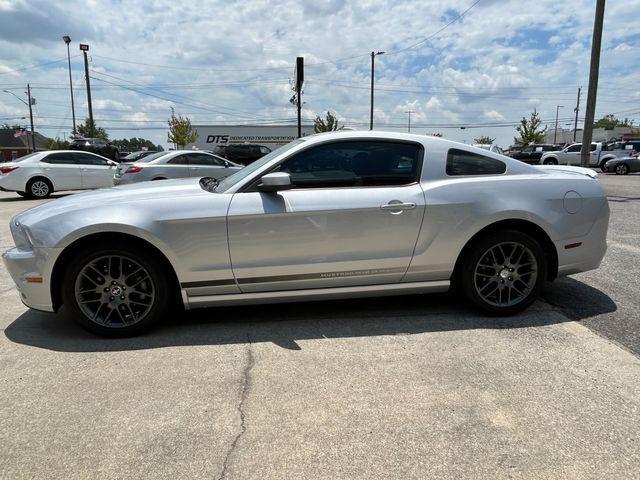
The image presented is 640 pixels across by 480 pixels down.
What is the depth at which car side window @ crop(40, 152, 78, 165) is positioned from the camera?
13.8 meters

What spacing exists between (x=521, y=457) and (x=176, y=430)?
174cm

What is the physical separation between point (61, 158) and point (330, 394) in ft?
46.3

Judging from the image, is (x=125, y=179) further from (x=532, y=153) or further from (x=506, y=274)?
(x=532, y=153)

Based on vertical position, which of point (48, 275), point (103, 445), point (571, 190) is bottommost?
point (103, 445)

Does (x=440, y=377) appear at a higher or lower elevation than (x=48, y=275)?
lower

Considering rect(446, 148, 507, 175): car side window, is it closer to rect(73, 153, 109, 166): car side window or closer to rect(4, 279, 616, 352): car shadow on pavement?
rect(4, 279, 616, 352): car shadow on pavement

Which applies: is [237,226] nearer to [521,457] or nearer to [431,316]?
[431,316]

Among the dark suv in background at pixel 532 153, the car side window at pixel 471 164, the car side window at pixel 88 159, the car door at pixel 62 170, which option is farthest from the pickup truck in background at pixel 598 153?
the car side window at pixel 471 164

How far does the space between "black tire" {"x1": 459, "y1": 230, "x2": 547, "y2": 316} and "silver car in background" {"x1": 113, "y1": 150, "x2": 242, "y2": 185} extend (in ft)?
28.9

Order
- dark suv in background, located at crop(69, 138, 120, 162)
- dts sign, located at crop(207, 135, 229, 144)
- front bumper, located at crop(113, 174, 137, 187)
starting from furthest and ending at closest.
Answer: dts sign, located at crop(207, 135, 229, 144), dark suv in background, located at crop(69, 138, 120, 162), front bumper, located at crop(113, 174, 137, 187)

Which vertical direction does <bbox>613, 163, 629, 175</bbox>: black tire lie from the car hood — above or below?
below

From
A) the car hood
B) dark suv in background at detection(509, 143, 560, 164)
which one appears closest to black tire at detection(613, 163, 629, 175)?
dark suv in background at detection(509, 143, 560, 164)

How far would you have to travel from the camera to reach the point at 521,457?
2232mm

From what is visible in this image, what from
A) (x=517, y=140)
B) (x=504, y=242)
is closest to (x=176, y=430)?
(x=504, y=242)
